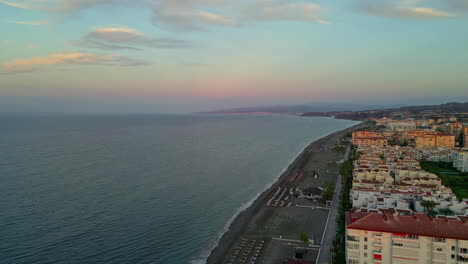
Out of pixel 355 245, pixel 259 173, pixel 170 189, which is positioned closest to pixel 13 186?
pixel 170 189

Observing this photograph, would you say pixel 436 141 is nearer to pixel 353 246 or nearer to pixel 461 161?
pixel 461 161

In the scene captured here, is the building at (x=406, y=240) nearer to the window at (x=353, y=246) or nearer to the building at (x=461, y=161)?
the window at (x=353, y=246)

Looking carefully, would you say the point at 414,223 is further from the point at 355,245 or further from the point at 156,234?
the point at 156,234

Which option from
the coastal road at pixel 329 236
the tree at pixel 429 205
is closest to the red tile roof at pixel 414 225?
the coastal road at pixel 329 236

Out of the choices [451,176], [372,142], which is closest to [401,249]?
[451,176]

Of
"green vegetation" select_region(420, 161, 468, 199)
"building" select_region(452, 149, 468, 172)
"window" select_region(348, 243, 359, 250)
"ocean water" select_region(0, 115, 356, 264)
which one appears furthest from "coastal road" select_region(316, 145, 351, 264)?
"building" select_region(452, 149, 468, 172)

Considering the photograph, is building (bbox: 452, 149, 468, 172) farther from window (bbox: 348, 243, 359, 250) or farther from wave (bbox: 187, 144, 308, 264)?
window (bbox: 348, 243, 359, 250)

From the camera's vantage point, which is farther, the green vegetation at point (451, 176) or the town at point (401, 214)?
the green vegetation at point (451, 176)
